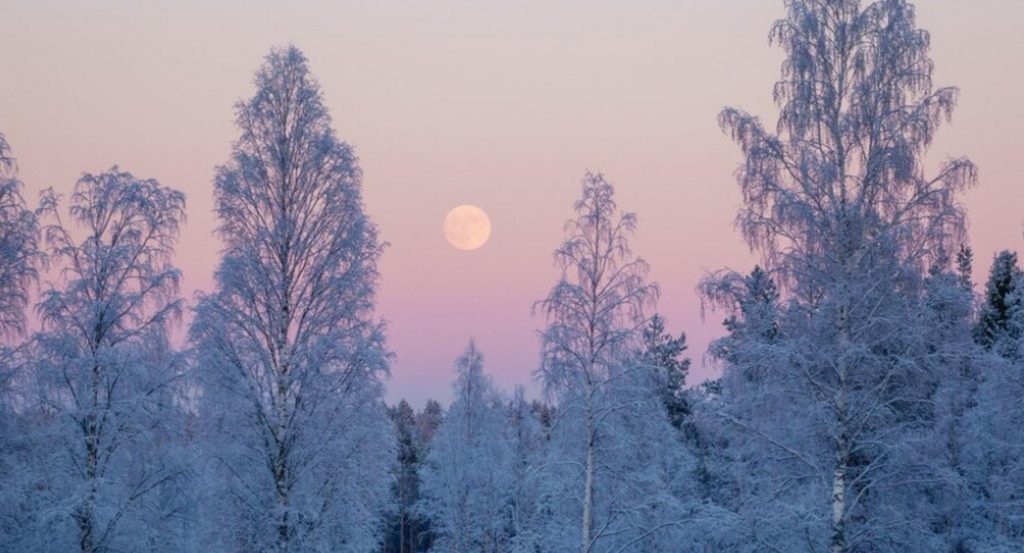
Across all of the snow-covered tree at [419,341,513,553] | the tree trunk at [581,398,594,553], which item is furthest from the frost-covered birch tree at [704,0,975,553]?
the snow-covered tree at [419,341,513,553]

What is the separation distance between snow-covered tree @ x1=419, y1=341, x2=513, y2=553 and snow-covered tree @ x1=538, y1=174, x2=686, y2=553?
81.8 ft

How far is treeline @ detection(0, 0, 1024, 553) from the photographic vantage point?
16516mm

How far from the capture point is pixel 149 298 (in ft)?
69.3

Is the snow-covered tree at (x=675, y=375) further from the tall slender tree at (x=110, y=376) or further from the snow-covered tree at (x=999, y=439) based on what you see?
the tall slender tree at (x=110, y=376)

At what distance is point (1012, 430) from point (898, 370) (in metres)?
5.98

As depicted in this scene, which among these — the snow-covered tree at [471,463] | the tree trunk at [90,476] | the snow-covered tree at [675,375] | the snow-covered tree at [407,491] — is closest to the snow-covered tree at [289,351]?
the tree trunk at [90,476]

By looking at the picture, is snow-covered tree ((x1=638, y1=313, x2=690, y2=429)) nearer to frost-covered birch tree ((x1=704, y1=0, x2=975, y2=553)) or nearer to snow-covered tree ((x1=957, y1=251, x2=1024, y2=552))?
snow-covered tree ((x1=957, y1=251, x2=1024, y2=552))

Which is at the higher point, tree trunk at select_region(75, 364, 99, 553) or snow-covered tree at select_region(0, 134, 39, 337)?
snow-covered tree at select_region(0, 134, 39, 337)

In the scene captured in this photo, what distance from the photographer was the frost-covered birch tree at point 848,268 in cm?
1619

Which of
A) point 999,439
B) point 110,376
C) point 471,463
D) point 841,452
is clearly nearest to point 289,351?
point 110,376

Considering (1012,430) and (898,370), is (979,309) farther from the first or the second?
(1012,430)

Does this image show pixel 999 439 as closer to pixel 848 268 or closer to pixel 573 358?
pixel 848 268

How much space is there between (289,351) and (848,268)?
35.4ft

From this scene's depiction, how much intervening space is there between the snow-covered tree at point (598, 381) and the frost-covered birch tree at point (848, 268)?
282 cm
